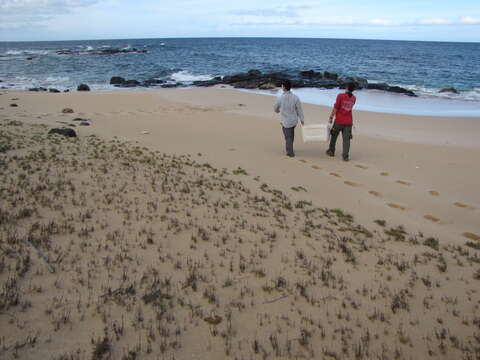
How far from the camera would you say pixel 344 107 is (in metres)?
10.3

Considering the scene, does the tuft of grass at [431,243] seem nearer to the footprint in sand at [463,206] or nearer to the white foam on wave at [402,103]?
the footprint in sand at [463,206]

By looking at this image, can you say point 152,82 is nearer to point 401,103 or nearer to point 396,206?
point 401,103

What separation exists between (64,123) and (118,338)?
41.8 ft

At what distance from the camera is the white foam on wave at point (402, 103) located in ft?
67.0

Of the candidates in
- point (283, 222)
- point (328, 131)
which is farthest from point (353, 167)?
point (283, 222)

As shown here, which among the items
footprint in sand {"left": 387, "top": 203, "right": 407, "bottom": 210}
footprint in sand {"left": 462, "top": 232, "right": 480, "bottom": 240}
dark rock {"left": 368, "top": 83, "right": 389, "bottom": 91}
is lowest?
footprint in sand {"left": 462, "top": 232, "right": 480, "bottom": 240}

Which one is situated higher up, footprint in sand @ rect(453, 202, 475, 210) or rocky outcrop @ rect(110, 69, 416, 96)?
rocky outcrop @ rect(110, 69, 416, 96)

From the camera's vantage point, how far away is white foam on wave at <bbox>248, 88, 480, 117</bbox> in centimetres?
2042

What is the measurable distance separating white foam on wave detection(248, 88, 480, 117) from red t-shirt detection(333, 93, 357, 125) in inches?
420

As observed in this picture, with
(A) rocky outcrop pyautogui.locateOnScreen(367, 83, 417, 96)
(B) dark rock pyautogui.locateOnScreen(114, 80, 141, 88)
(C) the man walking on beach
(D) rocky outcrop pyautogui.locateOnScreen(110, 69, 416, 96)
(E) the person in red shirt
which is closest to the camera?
(E) the person in red shirt

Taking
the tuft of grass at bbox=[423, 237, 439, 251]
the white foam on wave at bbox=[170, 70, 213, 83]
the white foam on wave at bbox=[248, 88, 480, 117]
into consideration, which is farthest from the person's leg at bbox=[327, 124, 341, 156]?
the white foam on wave at bbox=[170, 70, 213, 83]

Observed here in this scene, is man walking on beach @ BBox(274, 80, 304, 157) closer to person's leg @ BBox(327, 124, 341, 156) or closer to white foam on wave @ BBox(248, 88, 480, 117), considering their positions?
person's leg @ BBox(327, 124, 341, 156)

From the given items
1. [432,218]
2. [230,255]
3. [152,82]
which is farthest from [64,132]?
[152,82]

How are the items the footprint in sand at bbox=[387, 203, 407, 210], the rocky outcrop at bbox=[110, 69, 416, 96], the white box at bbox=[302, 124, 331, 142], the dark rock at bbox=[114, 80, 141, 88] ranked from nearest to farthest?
the footprint in sand at bbox=[387, 203, 407, 210]
the white box at bbox=[302, 124, 331, 142]
the rocky outcrop at bbox=[110, 69, 416, 96]
the dark rock at bbox=[114, 80, 141, 88]
